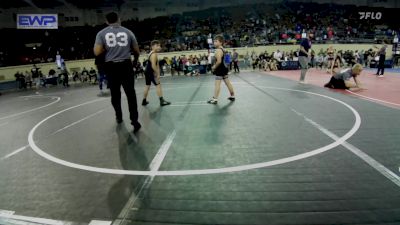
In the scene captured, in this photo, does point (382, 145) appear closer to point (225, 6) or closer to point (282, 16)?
point (282, 16)

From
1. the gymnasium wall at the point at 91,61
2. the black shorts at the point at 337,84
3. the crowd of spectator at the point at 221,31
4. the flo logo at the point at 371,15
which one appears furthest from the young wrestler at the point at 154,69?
the flo logo at the point at 371,15

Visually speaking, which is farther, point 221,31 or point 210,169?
point 221,31

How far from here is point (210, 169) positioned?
3359mm

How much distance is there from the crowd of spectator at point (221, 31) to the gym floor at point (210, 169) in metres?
20.6

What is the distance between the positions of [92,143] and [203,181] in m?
2.31

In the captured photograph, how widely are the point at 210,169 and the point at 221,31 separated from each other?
89.0ft

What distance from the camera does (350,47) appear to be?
2388 centimetres

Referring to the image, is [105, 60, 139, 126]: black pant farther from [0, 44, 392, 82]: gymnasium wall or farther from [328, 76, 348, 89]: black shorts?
[0, 44, 392, 82]: gymnasium wall

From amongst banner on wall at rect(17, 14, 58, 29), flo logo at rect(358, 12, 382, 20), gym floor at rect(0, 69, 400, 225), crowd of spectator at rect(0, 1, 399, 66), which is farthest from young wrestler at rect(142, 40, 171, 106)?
flo logo at rect(358, 12, 382, 20)

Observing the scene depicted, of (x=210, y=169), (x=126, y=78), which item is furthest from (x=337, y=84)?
(x=210, y=169)

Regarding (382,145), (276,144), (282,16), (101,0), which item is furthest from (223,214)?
(282,16)

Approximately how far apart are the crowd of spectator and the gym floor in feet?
67.5

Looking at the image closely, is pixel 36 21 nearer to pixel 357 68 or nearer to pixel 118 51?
pixel 118 51

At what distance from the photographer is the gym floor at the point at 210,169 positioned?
2.50 meters
